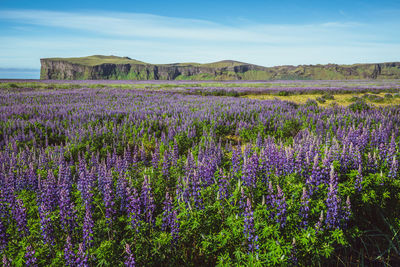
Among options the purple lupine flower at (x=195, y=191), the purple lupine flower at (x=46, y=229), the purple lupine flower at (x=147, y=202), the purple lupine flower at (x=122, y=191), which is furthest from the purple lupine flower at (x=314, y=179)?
the purple lupine flower at (x=46, y=229)

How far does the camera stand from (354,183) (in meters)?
3.85

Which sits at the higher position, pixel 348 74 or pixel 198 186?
pixel 348 74

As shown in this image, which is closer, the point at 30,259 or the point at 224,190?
the point at 30,259

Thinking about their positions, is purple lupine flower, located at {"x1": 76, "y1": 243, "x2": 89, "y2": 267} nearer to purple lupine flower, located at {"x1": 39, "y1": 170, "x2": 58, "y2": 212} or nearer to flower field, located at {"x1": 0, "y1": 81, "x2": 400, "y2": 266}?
flower field, located at {"x1": 0, "y1": 81, "x2": 400, "y2": 266}

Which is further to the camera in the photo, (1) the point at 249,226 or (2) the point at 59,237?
(2) the point at 59,237

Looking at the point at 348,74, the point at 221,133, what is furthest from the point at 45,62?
the point at 348,74

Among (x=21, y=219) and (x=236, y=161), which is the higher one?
(x=236, y=161)

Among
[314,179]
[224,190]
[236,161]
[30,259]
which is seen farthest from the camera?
[236,161]

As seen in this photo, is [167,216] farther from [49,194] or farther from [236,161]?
[236,161]

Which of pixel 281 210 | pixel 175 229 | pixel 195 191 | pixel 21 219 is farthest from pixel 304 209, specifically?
pixel 21 219

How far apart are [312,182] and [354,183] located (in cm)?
73

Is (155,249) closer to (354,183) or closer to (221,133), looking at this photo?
(354,183)

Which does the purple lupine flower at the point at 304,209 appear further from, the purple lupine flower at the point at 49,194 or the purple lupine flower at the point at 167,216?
the purple lupine flower at the point at 49,194

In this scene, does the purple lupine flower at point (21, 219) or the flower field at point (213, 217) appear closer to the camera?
the flower field at point (213, 217)
